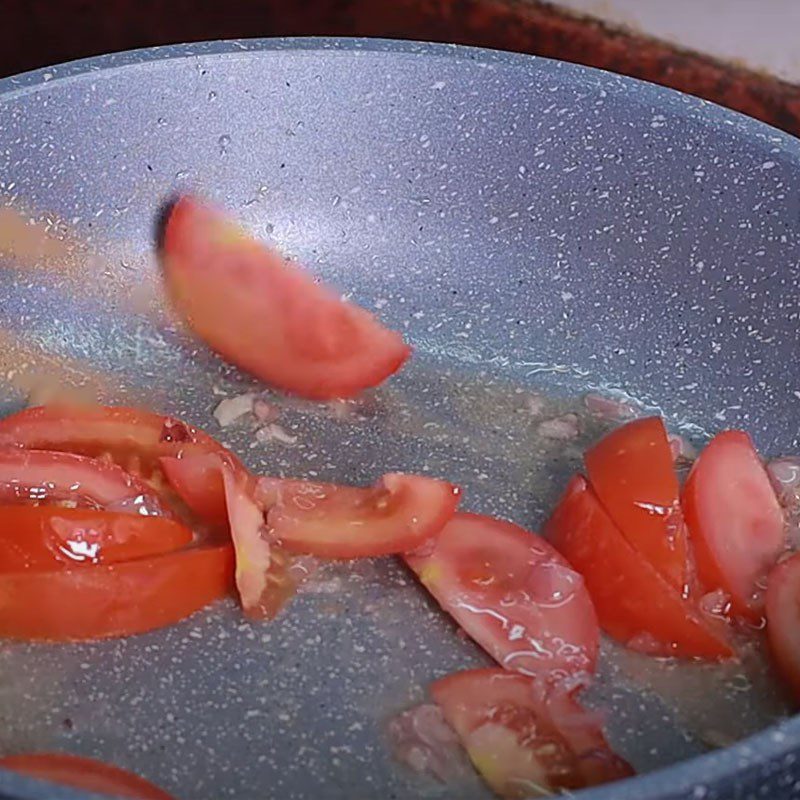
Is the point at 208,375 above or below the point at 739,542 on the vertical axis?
below

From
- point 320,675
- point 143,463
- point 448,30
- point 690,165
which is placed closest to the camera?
point 320,675

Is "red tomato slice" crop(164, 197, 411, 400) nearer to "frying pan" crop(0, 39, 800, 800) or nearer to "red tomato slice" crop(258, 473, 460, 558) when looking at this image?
"frying pan" crop(0, 39, 800, 800)

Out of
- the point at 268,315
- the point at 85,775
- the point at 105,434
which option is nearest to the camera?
the point at 85,775

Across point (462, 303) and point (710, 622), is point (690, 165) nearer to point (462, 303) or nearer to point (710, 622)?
point (462, 303)

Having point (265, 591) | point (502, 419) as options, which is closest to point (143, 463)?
point (265, 591)

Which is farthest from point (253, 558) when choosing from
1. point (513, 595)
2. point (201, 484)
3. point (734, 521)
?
point (734, 521)

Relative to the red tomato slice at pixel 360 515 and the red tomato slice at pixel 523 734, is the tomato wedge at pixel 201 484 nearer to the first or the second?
the red tomato slice at pixel 360 515

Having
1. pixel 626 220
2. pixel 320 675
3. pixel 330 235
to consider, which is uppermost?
pixel 626 220

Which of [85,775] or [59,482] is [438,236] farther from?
[85,775]
